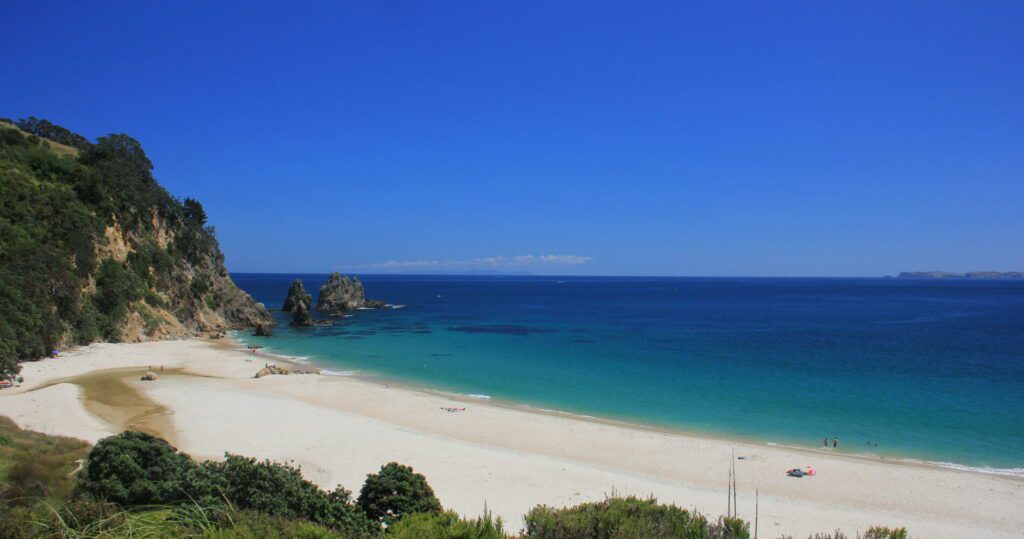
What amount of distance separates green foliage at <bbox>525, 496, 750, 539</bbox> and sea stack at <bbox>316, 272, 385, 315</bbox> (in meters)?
87.3

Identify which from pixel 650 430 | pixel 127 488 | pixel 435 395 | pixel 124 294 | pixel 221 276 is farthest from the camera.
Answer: pixel 221 276

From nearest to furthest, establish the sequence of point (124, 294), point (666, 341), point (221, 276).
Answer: point (124, 294) < point (666, 341) < point (221, 276)

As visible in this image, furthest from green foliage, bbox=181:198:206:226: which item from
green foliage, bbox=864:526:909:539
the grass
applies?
green foliage, bbox=864:526:909:539

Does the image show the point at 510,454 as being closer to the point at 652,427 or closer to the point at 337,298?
the point at 652,427

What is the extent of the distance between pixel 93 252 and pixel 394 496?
4454 centimetres

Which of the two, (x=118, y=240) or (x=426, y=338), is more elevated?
(x=118, y=240)

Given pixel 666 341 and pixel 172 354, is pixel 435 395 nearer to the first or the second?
pixel 172 354

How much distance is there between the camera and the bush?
36.6ft

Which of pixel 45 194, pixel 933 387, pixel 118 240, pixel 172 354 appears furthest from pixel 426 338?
pixel 933 387

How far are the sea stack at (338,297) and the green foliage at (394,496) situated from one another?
83.1 m

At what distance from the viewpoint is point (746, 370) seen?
137 ft

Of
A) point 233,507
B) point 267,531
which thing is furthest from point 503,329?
point 267,531

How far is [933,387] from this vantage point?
3550 cm

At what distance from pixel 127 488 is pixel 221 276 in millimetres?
62311
